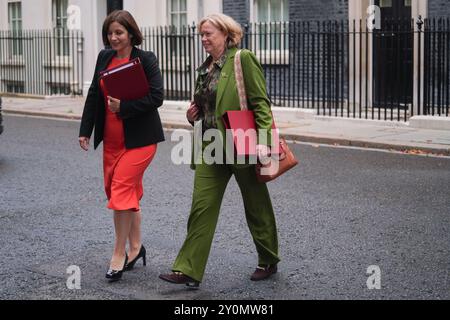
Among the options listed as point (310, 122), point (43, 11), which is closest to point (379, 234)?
point (310, 122)

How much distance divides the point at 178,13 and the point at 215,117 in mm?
17134

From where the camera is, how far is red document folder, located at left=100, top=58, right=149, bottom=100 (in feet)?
18.9

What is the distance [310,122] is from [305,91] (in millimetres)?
2498

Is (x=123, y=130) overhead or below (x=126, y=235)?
overhead

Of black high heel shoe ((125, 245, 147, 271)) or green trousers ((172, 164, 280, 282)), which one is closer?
green trousers ((172, 164, 280, 282))

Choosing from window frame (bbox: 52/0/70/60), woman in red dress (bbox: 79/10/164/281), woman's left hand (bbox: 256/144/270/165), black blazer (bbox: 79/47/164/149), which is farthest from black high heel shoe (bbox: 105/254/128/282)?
window frame (bbox: 52/0/70/60)

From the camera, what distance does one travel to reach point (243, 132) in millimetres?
5645

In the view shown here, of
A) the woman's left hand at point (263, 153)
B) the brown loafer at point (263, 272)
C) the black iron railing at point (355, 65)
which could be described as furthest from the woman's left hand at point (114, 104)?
the black iron railing at point (355, 65)

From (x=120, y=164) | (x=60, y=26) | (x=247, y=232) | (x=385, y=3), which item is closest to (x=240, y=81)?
(x=120, y=164)

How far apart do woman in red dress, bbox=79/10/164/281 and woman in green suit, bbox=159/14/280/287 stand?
13.5 inches

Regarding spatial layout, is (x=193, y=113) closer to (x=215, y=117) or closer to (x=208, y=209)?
(x=215, y=117)

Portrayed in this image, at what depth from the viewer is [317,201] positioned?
891cm

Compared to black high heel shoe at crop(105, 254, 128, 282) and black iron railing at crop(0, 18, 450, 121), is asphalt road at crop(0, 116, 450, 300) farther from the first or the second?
black iron railing at crop(0, 18, 450, 121)
